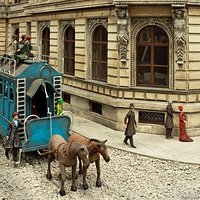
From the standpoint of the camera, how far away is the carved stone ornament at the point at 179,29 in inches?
632

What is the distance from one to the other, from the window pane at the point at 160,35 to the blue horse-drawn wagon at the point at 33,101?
601 cm

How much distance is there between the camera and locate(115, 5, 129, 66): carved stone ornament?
665 inches

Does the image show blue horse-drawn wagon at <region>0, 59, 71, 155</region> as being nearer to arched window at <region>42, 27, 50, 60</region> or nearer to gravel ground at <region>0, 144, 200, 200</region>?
gravel ground at <region>0, 144, 200, 200</region>

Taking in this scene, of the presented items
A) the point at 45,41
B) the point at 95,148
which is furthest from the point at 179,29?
the point at 45,41

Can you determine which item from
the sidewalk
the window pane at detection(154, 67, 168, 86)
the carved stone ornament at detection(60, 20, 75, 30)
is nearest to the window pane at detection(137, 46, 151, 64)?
the window pane at detection(154, 67, 168, 86)

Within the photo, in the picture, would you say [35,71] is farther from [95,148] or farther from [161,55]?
[161,55]

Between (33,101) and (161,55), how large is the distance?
6763 mm

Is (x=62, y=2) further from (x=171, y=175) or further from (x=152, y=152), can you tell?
(x=171, y=175)

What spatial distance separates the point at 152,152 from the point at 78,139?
4.47 meters

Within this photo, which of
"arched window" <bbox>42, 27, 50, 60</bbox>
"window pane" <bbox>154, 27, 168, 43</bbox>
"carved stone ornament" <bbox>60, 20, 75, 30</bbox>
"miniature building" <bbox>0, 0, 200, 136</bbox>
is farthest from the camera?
"arched window" <bbox>42, 27, 50, 60</bbox>

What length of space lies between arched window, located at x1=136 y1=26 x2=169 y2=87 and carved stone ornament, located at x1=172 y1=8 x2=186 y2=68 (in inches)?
31.4

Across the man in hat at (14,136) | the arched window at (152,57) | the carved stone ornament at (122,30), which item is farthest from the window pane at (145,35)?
the man in hat at (14,136)

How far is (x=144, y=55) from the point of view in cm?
1753

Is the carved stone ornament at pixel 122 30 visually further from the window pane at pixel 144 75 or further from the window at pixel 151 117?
the window at pixel 151 117
